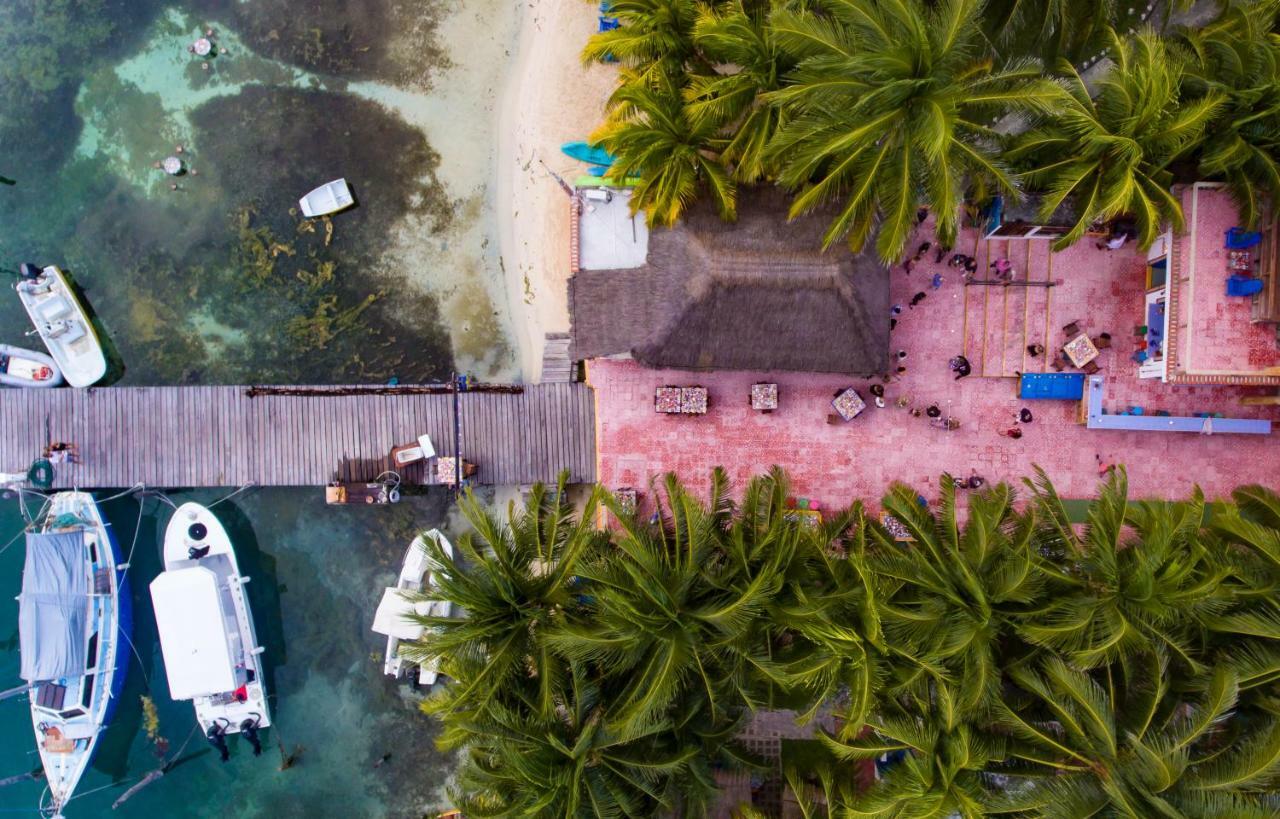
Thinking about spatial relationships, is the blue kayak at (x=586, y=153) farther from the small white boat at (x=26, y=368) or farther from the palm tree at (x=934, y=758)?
the small white boat at (x=26, y=368)

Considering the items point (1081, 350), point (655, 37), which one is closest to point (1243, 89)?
point (1081, 350)

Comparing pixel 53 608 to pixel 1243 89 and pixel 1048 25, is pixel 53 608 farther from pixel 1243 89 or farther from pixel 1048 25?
pixel 1243 89

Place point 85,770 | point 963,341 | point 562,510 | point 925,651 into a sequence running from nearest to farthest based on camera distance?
point 925,651, point 562,510, point 963,341, point 85,770

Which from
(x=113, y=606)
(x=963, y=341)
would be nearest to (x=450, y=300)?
(x=113, y=606)

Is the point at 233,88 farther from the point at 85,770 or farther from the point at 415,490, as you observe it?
the point at 85,770

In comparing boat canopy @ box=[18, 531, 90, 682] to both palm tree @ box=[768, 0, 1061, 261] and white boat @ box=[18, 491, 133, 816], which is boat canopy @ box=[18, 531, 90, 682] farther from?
palm tree @ box=[768, 0, 1061, 261]

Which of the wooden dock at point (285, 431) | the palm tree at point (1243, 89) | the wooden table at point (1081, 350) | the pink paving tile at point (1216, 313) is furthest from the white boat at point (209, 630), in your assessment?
the palm tree at point (1243, 89)
